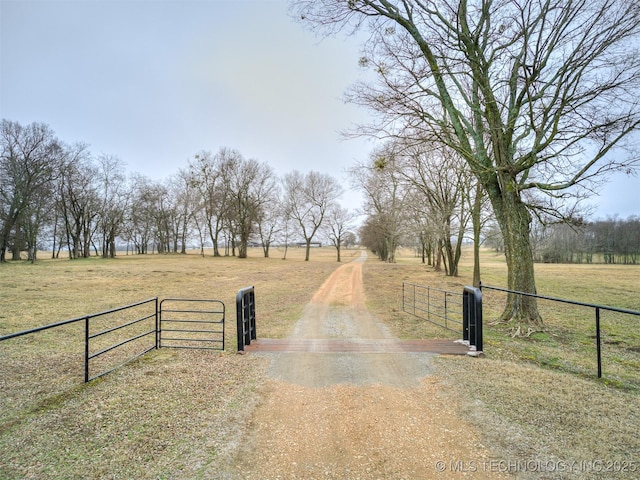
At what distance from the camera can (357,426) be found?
11.5 ft

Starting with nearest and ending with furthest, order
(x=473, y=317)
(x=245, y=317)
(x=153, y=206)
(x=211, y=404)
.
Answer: (x=211, y=404), (x=473, y=317), (x=245, y=317), (x=153, y=206)

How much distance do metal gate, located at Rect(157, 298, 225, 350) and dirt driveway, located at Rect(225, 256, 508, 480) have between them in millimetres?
1834

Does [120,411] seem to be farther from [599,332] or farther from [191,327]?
[599,332]

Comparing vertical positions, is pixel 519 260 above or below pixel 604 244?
below

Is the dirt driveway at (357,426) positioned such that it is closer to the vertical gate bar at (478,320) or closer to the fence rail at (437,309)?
the vertical gate bar at (478,320)

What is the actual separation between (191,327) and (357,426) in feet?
22.4

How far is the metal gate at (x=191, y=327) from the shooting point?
21.2ft

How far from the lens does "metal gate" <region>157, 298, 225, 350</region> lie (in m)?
6.45

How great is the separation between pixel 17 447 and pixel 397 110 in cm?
956

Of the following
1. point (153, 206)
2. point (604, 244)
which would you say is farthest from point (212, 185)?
point (604, 244)

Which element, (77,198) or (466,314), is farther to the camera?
(77,198)

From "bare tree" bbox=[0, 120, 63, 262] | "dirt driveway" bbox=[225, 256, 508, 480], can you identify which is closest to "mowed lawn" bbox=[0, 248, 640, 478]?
"dirt driveway" bbox=[225, 256, 508, 480]

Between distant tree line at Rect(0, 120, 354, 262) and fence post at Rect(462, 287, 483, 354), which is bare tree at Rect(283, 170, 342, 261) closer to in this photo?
distant tree line at Rect(0, 120, 354, 262)

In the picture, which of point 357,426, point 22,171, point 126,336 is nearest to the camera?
point 357,426
